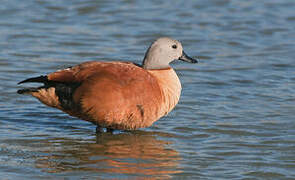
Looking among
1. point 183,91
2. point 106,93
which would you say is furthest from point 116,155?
point 183,91

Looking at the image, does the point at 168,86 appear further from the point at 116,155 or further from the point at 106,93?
the point at 116,155

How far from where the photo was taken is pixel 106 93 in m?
6.77

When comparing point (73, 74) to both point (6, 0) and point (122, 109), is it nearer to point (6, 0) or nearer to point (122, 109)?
point (122, 109)

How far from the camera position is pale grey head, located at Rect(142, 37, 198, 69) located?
24.2ft

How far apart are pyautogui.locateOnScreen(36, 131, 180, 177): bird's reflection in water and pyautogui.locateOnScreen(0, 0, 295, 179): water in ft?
0.03

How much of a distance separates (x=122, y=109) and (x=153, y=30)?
6.20 metres

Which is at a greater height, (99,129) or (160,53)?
(160,53)

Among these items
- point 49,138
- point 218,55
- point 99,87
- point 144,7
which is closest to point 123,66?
point 99,87

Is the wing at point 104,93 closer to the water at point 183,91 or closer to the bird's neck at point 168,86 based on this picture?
the bird's neck at point 168,86

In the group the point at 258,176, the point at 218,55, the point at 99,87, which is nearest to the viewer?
the point at 258,176

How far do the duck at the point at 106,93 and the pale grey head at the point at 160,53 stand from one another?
11.5 inches

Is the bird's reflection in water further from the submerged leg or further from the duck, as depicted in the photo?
the duck

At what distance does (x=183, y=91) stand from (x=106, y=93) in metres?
2.54

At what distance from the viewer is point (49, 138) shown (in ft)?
23.4
